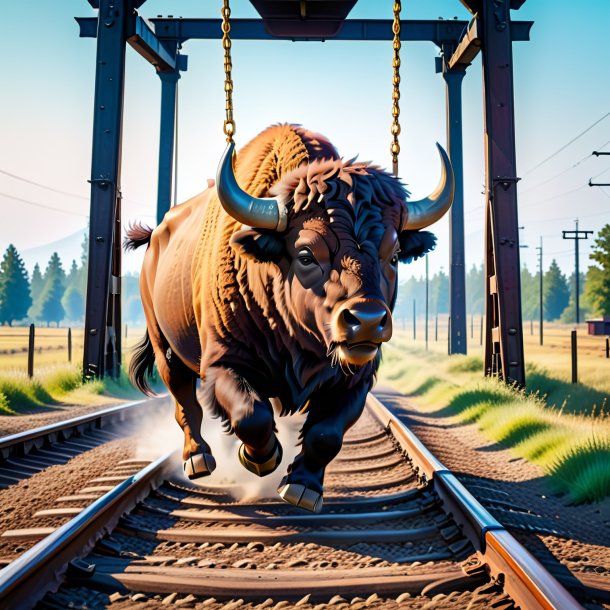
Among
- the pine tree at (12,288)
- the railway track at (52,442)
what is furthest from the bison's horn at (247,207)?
the pine tree at (12,288)

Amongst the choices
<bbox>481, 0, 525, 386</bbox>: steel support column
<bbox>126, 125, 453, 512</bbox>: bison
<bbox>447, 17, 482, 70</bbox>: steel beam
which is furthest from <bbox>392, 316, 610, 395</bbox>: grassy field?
<bbox>126, 125, 453, 512</bbox>: bison

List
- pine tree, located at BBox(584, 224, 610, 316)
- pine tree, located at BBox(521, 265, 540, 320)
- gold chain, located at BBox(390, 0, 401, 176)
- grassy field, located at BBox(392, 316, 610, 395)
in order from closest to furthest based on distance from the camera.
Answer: gold chain, located at BBox(390, 0, 401, 176) → grassy field, located at BBox(392, 316, 610, 395) → pine tree, located at BBox(584, 224, 610, 316) → pine tree, located at BBox(521, 265, 540, 320)

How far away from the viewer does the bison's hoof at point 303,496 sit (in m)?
4.40

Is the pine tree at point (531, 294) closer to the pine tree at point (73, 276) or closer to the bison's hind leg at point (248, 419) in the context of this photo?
the pine tree at point (73, 276)

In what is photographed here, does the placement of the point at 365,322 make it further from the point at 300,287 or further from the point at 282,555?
the point at 282,555

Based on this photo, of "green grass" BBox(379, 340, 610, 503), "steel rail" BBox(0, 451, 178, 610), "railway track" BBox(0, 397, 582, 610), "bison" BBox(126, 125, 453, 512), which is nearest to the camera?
"steel rail" BBox(0, 451, 178, 610)

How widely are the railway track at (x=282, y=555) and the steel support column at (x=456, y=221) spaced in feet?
48.0

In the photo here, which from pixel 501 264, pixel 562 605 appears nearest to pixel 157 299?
pixel 562 605

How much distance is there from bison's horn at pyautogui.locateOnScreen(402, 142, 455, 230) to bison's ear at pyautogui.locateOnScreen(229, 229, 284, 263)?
0.75m

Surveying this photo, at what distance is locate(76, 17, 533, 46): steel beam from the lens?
51.1 feet

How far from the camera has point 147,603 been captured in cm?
324

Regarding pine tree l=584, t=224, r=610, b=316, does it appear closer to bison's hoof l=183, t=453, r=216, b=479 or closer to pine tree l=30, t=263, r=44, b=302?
bison's hoof l=183, t=453, r=216, b=479

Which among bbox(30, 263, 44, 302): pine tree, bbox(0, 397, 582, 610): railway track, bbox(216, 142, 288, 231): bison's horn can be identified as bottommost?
bbox(0, 397, 582, 610): railway track

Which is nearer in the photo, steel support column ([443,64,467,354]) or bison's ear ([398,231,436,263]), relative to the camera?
bison's ear ([398,231,436,263])
